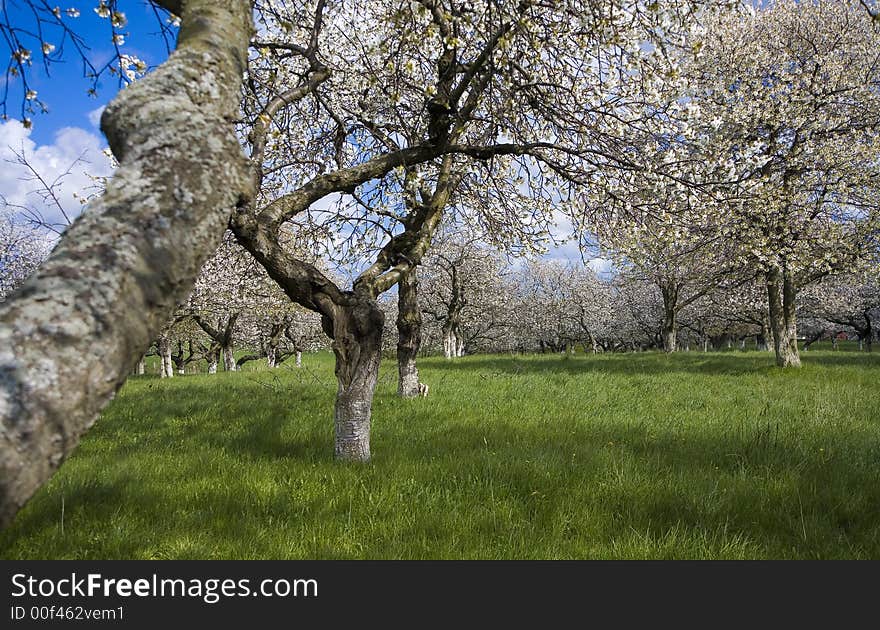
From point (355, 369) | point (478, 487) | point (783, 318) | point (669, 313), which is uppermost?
point (669, 313)

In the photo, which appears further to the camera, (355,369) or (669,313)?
(669,313)

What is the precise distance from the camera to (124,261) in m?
1.51

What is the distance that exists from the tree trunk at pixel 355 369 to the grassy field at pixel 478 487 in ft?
1.07

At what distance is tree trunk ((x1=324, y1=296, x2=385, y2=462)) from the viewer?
18.1 feet

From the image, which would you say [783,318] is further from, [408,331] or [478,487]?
[478,487]

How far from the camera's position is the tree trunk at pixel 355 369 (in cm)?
552

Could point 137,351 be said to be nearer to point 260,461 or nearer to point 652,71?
→ point 260,461

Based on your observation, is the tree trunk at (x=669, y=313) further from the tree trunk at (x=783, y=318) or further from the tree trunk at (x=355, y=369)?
the tree trunk at (x=355, y=369)

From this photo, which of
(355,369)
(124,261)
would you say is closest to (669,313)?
(355,369)

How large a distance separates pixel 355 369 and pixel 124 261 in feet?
13.6

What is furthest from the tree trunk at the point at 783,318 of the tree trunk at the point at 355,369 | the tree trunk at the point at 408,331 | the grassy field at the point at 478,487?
the tree trunk at the point at 355,369

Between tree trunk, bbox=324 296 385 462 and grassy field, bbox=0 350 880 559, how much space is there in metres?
0.33

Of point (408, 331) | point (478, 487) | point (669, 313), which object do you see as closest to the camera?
point (478, 487)
